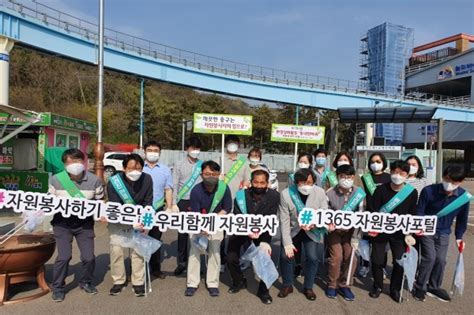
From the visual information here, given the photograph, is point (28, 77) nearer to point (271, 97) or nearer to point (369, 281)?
point (271, 97)

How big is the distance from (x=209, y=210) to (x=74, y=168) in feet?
5.26

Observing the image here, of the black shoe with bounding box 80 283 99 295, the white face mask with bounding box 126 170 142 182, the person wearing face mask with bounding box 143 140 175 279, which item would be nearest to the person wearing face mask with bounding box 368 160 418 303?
the person wearing face mask with bounding box 143 140 175 279

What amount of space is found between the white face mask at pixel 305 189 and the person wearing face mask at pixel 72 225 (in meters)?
2.36

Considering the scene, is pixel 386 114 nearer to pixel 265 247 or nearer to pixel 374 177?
pixel 374 177

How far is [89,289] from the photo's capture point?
4.70 metres

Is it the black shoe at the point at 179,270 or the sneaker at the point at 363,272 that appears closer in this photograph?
the black shoe at the point at 179,270

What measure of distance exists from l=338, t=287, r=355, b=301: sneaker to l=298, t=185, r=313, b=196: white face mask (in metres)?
1.26

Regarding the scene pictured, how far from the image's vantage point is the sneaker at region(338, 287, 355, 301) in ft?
15.4

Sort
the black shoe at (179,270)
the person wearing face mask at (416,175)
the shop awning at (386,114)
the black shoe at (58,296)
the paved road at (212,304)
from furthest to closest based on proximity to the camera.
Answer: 1. the shop awning at (386,114)
2. the person wearing face mask at (416,175)
3. the black shoe at (179,270)
4. the black shoe at (58,296)
5. the paved road at (212,304)

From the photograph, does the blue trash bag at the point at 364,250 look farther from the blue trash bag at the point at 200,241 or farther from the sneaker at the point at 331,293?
the blue trash bag at the point at 200,241

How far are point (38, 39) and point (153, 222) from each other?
1314cm

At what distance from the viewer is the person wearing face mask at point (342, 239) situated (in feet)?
15.5

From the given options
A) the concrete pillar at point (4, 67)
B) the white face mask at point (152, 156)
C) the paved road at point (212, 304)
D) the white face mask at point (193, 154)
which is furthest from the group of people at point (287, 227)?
the concrete pillar at point (4, 67)

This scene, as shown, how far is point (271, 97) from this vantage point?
24.8 meters
